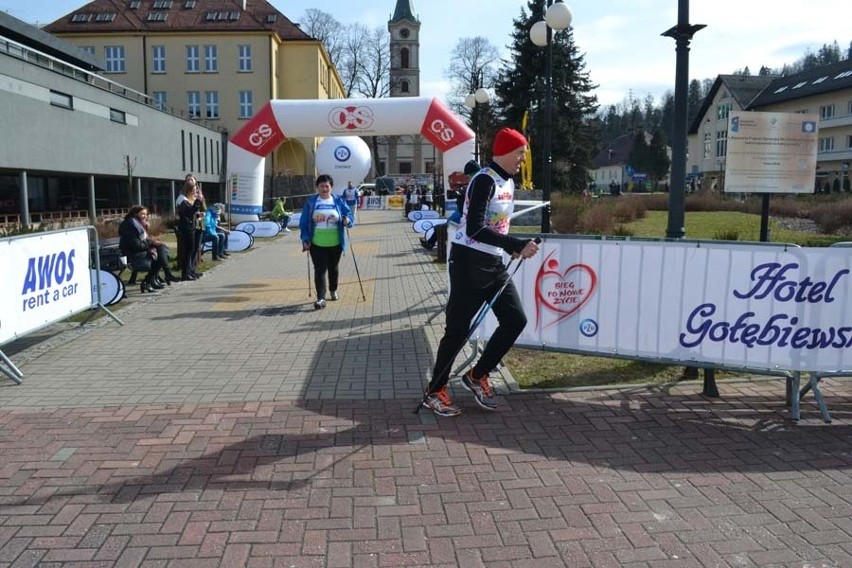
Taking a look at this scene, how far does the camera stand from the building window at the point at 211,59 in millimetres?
57156

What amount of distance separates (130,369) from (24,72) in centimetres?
2181

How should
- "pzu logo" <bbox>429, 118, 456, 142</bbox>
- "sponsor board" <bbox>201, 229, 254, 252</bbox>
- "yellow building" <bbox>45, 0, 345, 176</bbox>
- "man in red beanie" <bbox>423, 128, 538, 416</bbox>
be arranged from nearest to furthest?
"man in red beanie" <bbox>423, 128, 538, 416</bbox> → "pzu logo" <bbox>429, 118, 456, 142</bbox> → "sponsor board" <bbox>201, 229, 254, 252</bbox> → "yellow building" <bbox>45, 0, 345, 176</bbox>

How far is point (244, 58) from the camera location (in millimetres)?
57094

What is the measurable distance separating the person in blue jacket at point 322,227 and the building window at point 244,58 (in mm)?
51386

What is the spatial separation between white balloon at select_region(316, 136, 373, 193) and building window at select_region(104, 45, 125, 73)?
1154 inches

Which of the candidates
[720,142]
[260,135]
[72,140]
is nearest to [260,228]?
[260,135]

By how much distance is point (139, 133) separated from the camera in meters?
34.2

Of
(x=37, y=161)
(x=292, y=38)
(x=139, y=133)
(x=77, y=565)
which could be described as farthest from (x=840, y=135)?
(x=77, y=565)

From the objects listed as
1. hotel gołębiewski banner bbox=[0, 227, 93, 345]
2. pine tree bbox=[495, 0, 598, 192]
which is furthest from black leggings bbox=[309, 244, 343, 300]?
pine tree bbox=[495, 0, 598, 192]

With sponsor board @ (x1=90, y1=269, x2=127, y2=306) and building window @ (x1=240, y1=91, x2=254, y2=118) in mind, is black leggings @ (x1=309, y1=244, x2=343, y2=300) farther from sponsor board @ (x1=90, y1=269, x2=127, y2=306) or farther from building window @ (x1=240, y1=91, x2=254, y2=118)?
building window @ (x1=240, y1=91, x2=254, y2=118)

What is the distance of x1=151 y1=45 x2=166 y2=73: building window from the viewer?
188 ft

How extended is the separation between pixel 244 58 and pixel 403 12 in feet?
166

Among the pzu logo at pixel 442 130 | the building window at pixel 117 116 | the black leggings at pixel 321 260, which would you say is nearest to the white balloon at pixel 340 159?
the building window at pixel 117 116

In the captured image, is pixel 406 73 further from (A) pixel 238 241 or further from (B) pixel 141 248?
(B) pixel 141 248
